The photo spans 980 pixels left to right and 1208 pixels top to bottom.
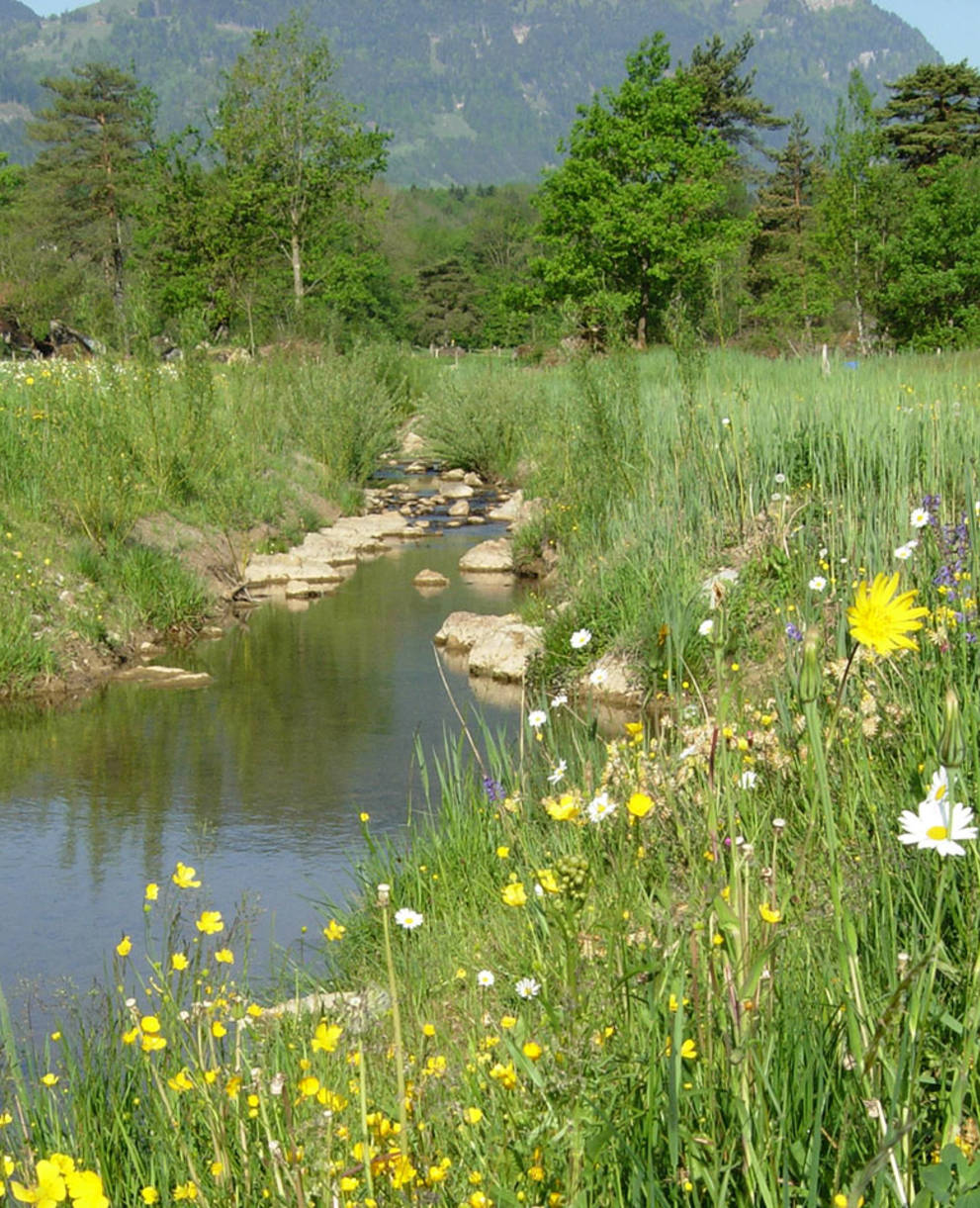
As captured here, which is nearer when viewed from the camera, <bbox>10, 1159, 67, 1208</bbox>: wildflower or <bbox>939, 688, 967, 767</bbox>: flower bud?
<bbox>939, 688, 967, 767</bbox>: flower bud

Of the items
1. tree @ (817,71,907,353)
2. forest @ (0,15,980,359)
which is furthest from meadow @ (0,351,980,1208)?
tree @ (817,71,907,353)

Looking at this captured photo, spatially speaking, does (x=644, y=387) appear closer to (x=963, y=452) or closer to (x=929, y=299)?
(x=963, y=452)

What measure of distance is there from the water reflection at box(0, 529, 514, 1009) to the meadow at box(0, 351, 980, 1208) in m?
0.26

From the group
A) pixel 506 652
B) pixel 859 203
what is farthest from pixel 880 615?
pixel 859 203

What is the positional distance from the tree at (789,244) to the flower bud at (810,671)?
1108 inches

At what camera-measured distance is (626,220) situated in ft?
96.5

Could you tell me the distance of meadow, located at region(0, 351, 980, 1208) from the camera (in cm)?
136

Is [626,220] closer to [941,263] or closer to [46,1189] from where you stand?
[941,263]

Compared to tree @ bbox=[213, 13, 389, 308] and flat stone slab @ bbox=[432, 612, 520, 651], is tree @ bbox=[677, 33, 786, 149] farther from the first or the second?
flat stone slab @ bbox=[432, 612, 520, 651]

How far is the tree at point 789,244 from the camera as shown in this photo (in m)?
30.0

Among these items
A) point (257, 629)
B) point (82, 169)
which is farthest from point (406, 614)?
point (82, 169)

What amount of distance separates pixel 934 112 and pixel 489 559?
1117 inches

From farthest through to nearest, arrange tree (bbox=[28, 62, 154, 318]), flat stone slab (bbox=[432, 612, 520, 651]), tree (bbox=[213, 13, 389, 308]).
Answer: tree (bbox=[28, 62, 154, 318])
tree (bbox=[213, 13, 389, 308])
flat stone slab (bbox=[432, 612, 520, 651])

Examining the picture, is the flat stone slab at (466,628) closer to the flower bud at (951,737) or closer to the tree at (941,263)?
the flower bud at (951,737)
